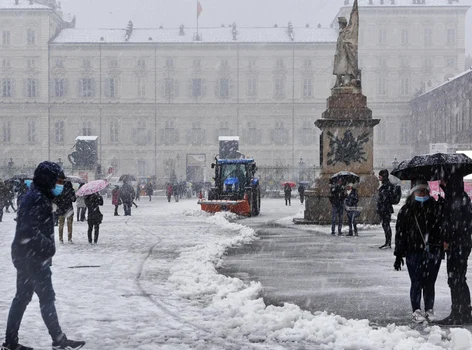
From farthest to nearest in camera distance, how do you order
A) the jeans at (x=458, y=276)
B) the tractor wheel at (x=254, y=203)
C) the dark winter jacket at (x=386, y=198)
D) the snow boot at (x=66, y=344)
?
the tractor wheel at (x=254, y=203)
the dark winter jacket at (x=386, y=198)
the jeans at (x=458, y=276)
the snow boot at (x=66, y=344)

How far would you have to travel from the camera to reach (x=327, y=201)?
22859mm

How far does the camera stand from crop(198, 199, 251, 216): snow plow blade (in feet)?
95.9

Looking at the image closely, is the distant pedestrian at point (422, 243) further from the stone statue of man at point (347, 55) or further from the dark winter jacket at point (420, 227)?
the stone statue of man at point (347, 55)

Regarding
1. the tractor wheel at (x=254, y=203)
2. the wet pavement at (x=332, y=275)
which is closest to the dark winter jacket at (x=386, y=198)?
the wet pavement at (x=332, y=275)

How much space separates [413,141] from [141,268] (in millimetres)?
69198

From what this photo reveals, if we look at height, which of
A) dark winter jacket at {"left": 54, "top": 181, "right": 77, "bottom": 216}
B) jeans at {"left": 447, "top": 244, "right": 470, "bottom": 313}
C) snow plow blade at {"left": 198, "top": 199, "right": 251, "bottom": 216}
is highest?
dark winter jacket at {"left": 54, "top": 181, "right": 77, "bottom": 216}

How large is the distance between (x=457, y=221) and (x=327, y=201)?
1509 centimetres

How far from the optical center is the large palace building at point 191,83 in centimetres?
8133

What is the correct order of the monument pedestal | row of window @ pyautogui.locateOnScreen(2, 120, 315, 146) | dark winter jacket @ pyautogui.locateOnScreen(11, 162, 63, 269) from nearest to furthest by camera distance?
dark winter jacket @ pyautogui.locateOnScreen(11, 162, 63, 269) < the monument pedestal < row of window @ pyautogui.locateOnScreen(2, 120, 315, 146)

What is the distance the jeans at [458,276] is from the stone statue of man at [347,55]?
51.1ft

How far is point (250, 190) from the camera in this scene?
99.9ft

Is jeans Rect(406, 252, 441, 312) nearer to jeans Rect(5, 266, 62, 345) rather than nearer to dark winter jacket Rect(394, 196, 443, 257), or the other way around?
dark winter jacket Rect(394, 196, 443, 257)

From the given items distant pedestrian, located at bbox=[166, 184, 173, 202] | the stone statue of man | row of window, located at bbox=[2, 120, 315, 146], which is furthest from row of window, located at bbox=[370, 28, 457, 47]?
the stone statue of man

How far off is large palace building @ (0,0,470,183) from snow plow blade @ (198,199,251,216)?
168 ft
